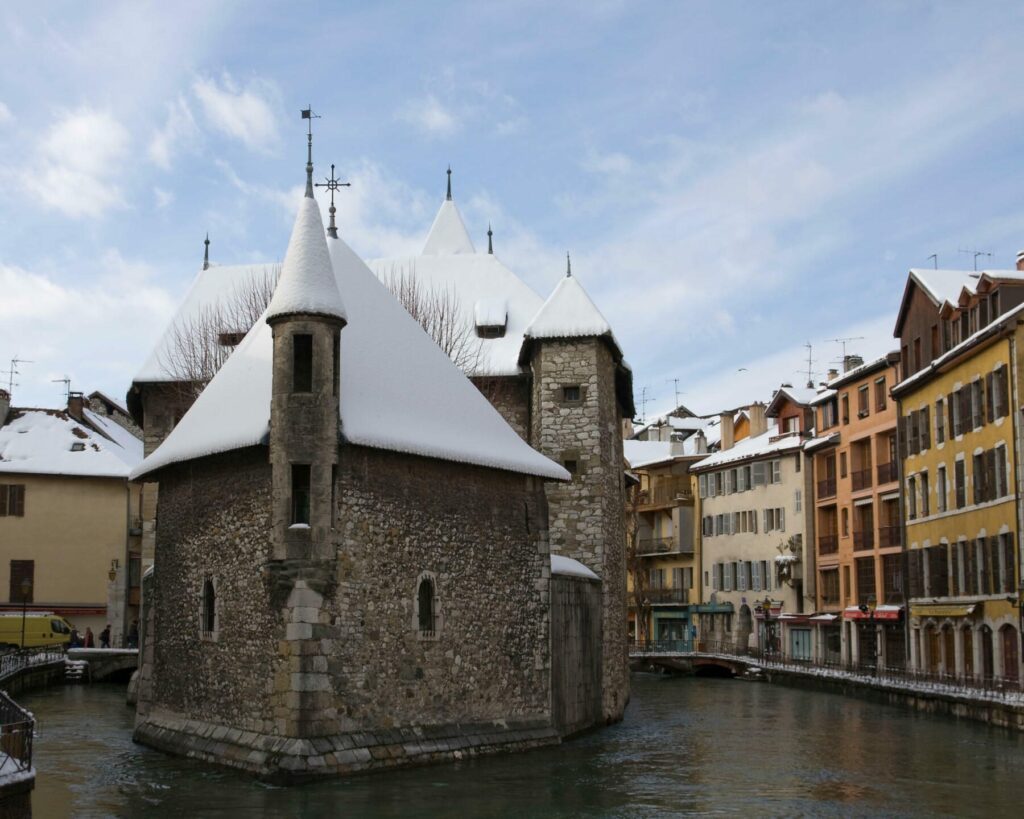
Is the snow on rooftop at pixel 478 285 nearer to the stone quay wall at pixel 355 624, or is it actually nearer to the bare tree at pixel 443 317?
the bare tree at pixel 443 317

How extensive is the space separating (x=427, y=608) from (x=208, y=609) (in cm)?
384

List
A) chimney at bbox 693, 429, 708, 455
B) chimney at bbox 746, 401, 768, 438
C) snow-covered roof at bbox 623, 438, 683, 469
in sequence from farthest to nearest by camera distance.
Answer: snow-covered roof at bbox 623, 438, 683, 469 → chimney at bbox 693, 429, 708, 455 → chimney at bbox 746, 401, 768, 438

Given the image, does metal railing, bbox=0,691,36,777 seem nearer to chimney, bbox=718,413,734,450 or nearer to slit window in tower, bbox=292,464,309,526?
slit window in tower, bbox=292,464,309,526

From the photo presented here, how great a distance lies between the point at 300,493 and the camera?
842 inches

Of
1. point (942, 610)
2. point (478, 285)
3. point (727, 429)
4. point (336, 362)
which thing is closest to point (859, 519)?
point (942, 610)

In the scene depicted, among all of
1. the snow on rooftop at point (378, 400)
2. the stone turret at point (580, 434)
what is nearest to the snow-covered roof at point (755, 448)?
the stone turret at point (580, 434)

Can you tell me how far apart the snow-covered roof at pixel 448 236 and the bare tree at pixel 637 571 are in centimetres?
3021

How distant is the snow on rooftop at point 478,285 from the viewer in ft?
122

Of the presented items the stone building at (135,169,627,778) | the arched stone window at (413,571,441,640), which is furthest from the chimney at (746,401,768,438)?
the arched stone window at (413,571,441,640)

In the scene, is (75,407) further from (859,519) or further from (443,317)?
(859,519)

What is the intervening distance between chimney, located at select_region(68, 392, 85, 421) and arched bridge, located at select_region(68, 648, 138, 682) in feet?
56.0

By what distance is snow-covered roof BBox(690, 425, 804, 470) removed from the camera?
60531mm

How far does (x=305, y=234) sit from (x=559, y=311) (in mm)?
10245

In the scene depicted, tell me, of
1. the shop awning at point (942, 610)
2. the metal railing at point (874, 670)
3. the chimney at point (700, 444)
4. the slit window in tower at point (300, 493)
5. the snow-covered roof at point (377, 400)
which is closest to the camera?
the slit window in tower at point (300, 493)
